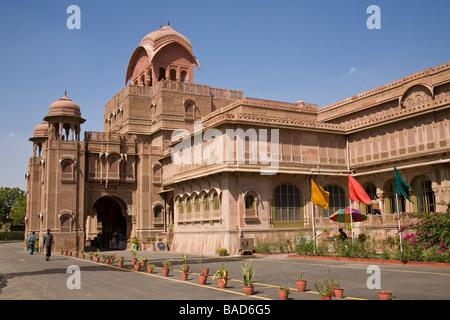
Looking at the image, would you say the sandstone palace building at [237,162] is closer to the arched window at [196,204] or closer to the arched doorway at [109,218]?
the arched window at [196,204]

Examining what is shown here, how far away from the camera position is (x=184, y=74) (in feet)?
196

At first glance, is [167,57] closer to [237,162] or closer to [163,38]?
[163,38]

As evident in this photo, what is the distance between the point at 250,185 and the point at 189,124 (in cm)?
1920

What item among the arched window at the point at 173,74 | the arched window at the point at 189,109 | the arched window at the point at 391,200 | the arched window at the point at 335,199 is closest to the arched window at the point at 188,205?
the arched window at the point at 335,199

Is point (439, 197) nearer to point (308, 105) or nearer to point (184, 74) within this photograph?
point (308, 105)

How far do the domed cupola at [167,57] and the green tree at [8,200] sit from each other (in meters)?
64.2

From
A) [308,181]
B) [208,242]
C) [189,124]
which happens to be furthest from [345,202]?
[189,124]

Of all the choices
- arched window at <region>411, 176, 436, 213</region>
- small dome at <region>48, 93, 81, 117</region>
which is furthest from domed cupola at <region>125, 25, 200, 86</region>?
arched window at <region>411, 176, 436, 213</region>

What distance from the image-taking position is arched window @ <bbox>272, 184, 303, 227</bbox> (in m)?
35.9

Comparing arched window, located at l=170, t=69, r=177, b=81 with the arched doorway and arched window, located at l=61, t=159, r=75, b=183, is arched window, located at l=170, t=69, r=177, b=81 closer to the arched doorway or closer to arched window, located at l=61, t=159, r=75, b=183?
the arched doorway

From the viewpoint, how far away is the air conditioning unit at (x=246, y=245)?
3328cm

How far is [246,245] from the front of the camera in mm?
33562
